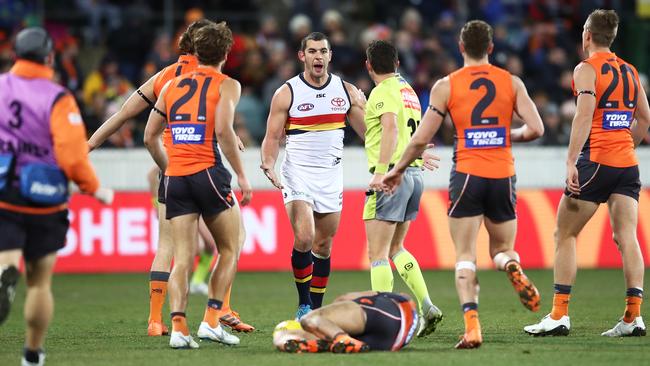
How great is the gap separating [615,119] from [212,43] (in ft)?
12.0

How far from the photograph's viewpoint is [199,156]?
29.9 ft

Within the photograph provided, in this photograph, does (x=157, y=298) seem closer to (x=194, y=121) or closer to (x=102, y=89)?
(x=194, y=121)

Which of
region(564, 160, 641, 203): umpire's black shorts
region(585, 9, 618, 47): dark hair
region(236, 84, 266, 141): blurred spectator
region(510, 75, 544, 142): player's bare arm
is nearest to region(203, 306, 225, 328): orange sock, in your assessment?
region(510, 75, 544, 142): player's bare arm

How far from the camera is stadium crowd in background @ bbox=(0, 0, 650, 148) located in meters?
20.2

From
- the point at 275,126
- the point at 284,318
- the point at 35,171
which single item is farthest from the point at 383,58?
the point at 35,171

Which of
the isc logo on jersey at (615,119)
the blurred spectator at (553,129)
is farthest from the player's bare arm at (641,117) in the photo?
the blurred spectator at (553,129)

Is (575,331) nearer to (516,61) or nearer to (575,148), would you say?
(575,148)

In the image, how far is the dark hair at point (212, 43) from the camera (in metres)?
9.11

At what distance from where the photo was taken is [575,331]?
10273mm

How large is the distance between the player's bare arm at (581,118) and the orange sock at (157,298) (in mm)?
3894

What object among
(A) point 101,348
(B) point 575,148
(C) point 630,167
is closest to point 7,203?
(A) point 101,348

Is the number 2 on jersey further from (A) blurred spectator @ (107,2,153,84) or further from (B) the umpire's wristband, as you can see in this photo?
(A) blurred spectator @ (107,2,153,84)

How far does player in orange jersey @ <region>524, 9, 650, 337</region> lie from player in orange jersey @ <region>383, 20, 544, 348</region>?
44.2 inches

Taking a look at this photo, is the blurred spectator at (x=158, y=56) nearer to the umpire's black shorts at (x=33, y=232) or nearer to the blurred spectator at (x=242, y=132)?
the blurred spectator at (x=242, y=132)
